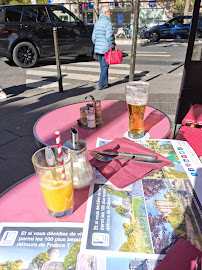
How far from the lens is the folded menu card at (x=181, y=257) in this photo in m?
0.61

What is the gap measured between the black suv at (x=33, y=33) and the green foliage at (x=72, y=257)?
6.72 metres

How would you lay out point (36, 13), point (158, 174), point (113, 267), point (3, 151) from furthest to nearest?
1. point (36, 13)
2. point (3, 151)
3. point (158, 174)
4. point (113, 267)

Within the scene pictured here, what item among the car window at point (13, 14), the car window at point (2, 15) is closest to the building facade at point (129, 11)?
the car window at point (13, 14)

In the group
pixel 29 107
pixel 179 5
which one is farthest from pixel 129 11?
pixel 29 107

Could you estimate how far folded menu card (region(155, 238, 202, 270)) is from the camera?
610 millimetres

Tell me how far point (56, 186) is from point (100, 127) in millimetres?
851

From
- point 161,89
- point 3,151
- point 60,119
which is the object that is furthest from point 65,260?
point 161,89

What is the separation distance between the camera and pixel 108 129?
1.56 meters

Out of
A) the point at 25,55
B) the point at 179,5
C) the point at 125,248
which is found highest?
the point at 179,5

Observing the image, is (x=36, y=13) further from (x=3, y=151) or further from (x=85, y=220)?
(x=85, y=220)

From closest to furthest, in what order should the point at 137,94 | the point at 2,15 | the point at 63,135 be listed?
1. the point at 137,94
2. the point at 63,135
3. the point at 2,15

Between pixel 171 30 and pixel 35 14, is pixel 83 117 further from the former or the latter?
pixel 171 30

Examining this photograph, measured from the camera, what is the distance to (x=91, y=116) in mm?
1544

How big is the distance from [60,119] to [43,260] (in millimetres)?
1205
